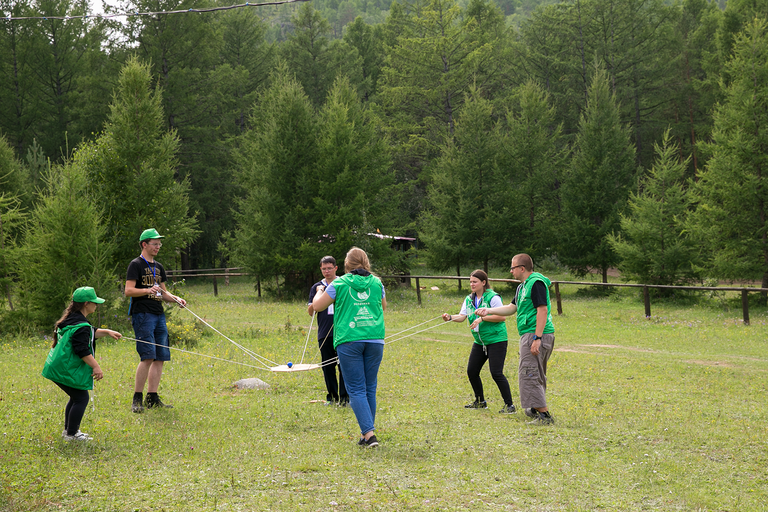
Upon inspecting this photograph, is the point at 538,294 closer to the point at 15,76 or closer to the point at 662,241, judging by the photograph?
the point at 662,241

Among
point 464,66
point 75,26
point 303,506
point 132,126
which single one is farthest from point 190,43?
point 303,506

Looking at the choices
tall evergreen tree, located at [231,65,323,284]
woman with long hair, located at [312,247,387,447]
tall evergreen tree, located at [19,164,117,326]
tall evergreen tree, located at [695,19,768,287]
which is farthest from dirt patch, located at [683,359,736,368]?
tall evergreen tree, located at [231,65,323,284]

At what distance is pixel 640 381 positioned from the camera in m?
9.72

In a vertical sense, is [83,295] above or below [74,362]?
above

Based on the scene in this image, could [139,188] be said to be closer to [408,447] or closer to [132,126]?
[132,126]

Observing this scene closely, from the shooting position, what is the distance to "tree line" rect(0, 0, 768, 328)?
16422 mm

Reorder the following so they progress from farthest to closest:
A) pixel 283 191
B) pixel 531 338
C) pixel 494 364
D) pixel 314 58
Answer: pixel 314 58, pixel 283 191, pixel 494 364, pixel 531 338

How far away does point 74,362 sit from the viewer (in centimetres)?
549

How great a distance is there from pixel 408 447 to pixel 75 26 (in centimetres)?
4034

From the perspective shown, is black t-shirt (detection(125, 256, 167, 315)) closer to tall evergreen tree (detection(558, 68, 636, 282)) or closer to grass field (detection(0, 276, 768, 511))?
grass field (detection(0, 276, 768, 511))

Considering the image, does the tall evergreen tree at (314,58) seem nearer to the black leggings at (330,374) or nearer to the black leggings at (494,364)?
the black leggings at (330,374)

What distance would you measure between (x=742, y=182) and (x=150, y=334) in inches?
876

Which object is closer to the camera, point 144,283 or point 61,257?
point 144,283

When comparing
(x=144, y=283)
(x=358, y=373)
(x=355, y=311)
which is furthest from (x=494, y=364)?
(x=144, y=283)
